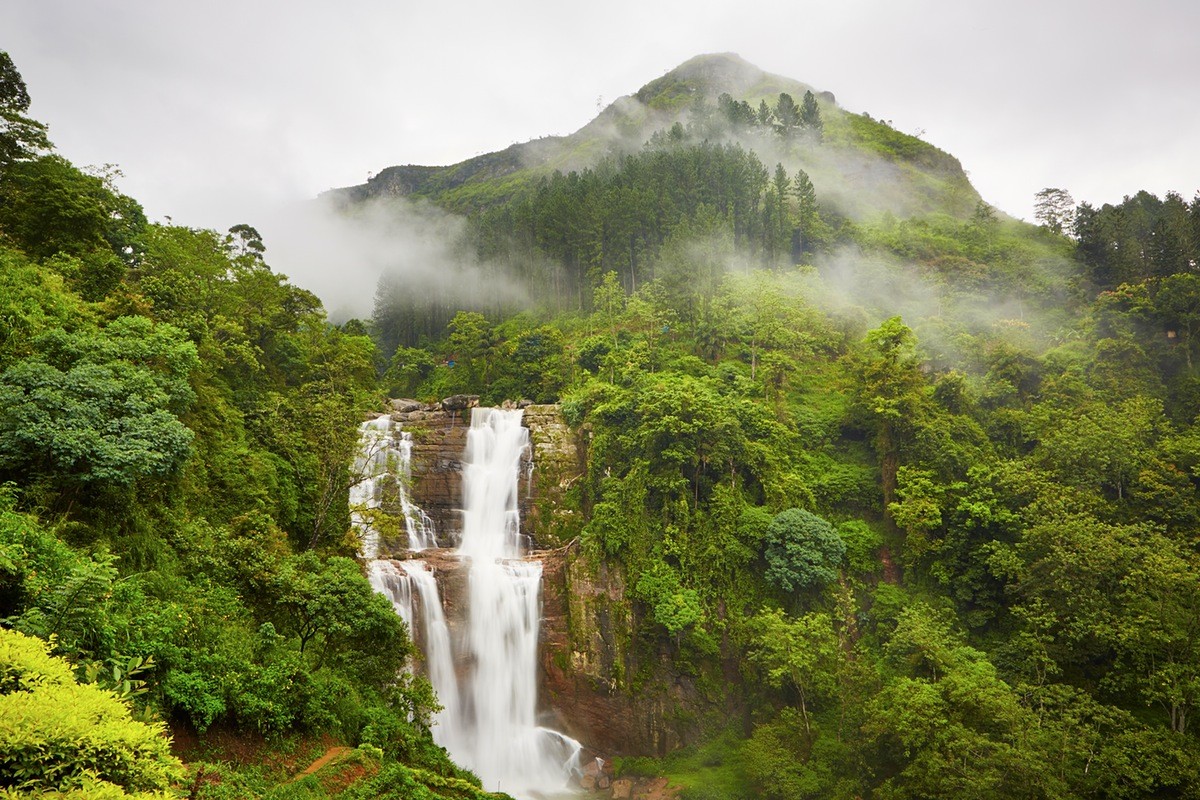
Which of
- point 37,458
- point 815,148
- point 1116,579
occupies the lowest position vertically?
point 1116,579

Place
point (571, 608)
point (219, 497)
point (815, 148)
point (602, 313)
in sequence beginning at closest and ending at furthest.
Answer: point (219, 497), point (571, 608), point (602, 313), point (815, 148)

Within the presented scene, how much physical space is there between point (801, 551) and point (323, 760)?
20.6 m

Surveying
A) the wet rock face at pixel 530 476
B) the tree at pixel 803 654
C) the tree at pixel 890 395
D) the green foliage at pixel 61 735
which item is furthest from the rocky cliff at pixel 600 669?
the green foliage at pixel 61 735

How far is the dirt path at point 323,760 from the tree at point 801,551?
19.3 meters

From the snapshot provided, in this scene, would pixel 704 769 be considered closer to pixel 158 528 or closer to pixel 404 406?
pixel 158 528

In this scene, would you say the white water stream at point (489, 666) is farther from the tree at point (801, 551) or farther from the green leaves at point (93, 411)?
the tree at point (801, 551)

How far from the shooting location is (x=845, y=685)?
23953mm

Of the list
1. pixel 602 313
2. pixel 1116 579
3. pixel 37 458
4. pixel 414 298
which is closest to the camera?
pixel 37 458

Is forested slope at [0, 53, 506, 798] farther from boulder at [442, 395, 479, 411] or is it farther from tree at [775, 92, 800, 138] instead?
tree at [775, 92, 800, 138]

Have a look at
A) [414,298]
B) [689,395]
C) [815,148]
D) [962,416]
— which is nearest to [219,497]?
[689,395]

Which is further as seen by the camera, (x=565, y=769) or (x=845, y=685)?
(x=565, y=769)

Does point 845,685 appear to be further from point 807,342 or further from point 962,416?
point 807,342

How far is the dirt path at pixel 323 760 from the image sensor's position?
12273 millimetres

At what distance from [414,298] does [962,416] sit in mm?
53412
